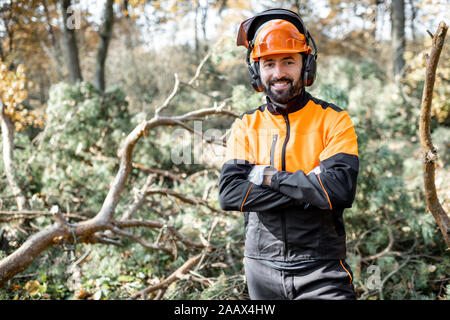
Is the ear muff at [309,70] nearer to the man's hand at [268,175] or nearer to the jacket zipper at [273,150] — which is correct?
the jacket zipper at [273,150]

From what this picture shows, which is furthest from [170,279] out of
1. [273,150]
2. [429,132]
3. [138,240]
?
[429,132]

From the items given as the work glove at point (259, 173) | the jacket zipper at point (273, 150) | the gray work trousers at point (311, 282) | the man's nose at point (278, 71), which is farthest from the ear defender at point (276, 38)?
the gray work trousers at point (311, 282)

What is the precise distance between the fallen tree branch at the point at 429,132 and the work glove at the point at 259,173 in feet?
3.09

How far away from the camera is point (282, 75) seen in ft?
6.88

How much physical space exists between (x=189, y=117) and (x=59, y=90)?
2867 mm

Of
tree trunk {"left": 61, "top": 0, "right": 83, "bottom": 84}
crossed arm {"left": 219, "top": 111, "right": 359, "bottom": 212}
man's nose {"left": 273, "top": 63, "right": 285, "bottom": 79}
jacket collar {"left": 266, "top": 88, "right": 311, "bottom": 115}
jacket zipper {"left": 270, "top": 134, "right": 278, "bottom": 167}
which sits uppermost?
tree trunk {"left": 61, "top": 0, "right": 83, "bottom": 84}

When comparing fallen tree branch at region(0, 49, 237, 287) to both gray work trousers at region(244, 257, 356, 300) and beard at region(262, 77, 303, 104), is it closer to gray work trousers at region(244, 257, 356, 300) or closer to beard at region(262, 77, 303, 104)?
gray work trousers at region(244, 257, 356, 300)

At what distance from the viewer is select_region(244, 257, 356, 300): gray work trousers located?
1912 mm

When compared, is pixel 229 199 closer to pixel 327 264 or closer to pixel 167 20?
pixel 327 264

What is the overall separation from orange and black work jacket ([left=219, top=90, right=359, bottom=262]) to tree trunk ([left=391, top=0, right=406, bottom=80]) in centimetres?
839

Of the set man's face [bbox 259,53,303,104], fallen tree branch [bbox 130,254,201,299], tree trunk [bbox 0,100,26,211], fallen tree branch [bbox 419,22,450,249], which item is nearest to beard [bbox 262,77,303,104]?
man's face [bbox 259,53,303,104]

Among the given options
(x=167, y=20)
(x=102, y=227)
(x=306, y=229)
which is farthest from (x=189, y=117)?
(x=167, y=20)

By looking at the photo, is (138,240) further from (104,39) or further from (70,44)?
(104,39)

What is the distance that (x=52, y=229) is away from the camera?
126 inches
